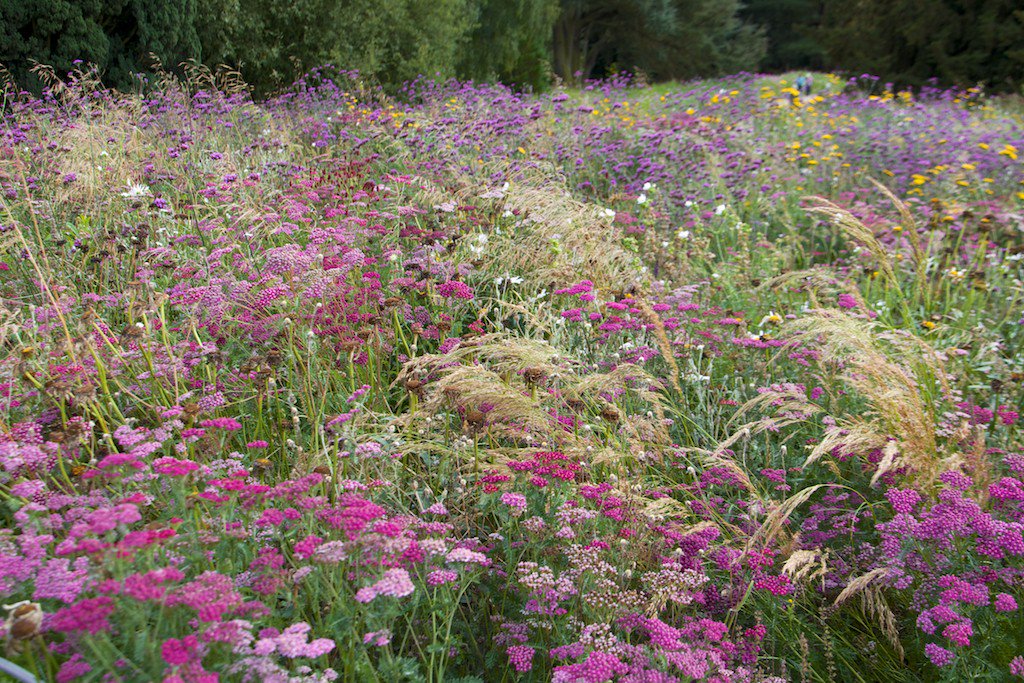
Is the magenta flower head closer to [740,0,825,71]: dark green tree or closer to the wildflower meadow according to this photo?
the wildflower meadow

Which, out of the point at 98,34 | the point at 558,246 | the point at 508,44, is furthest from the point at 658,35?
the point at 558,246

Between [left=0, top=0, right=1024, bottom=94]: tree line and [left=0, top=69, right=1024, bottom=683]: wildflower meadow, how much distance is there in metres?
3.62

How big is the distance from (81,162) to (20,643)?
392 cm

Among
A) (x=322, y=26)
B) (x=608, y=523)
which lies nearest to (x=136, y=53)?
(x=322, y=26)

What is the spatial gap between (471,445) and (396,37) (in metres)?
11.4

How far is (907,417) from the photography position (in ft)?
7.68

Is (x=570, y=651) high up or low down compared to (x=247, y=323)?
down

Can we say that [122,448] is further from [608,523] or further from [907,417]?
[907,417]

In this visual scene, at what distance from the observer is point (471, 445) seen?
2.62m

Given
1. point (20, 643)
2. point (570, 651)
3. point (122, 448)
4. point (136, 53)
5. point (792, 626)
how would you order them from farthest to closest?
point (136, 53) → point (122, 448) → point (792, 626) → point (570, 651) → point (20, 643)

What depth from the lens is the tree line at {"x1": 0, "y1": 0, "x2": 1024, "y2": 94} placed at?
26.3 ft

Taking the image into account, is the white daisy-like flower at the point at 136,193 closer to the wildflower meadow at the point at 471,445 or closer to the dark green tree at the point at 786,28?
the wildflower meadow at the point at 471,445

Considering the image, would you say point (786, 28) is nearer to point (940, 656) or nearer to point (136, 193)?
point (136, 193)

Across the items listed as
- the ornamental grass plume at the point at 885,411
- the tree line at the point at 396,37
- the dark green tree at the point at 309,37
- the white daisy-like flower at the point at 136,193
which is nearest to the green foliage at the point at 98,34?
the tree line at the point at 396,37
